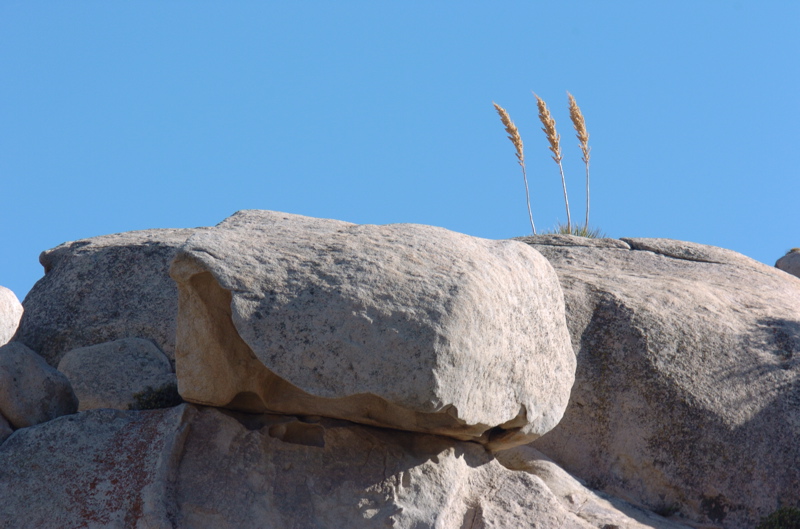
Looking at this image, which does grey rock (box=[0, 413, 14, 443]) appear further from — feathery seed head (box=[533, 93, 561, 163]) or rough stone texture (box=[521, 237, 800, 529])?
feathery seed head (box=[533, 93, 561, 163])

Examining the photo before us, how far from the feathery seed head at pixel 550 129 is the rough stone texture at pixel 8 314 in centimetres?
807

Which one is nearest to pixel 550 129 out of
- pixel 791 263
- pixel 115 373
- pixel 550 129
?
pixel 550 129

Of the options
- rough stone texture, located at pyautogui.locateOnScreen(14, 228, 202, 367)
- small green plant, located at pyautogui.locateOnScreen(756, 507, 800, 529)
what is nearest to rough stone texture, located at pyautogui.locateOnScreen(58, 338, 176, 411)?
rough stone texture, located at pyautogui.locateOnScreen(14, 228, 202, 367)

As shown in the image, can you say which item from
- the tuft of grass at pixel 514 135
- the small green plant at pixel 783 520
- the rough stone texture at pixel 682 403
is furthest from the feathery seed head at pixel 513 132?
the small green plant at pixel 783 520

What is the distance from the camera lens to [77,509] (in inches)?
Answer: 220

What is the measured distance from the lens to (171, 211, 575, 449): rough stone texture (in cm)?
536

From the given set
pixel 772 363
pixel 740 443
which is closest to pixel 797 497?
pixel 740 443

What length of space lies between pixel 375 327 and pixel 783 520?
382 centimetres

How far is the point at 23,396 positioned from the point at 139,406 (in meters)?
0.97

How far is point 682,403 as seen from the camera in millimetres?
7457

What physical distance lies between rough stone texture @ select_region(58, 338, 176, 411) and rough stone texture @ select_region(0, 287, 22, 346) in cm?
562

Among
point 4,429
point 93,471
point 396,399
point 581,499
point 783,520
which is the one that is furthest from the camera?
point 783,520

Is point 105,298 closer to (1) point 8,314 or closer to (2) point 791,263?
(1) point 8,314

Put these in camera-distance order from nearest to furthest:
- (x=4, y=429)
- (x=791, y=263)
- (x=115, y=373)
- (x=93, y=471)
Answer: (x=93, y=471), (x=4, y=429), (x=115, y=373), (x=791, y=263)
